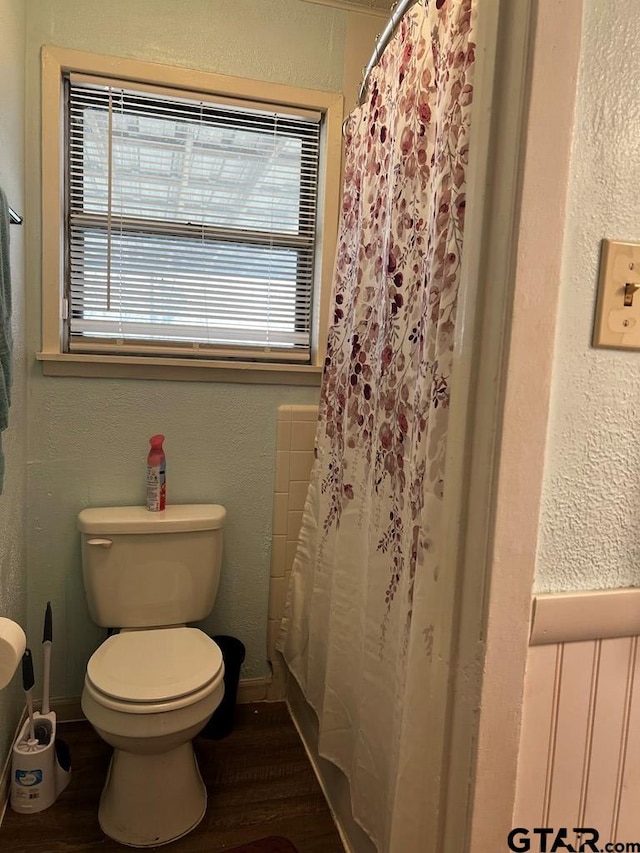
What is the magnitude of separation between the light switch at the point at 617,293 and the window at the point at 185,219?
1409 mm

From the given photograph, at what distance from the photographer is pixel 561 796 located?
2.83ft

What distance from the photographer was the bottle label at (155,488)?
1.95 meters

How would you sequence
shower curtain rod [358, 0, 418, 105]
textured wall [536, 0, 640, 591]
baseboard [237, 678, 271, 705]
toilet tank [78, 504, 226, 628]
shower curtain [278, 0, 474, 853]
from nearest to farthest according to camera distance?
1. textured wall [536, 0, 640, 591]
2. shower curtain [278, 0, 474, 853]
3. shower curtain rod [358, 0, 418, 105]
4. toilet tank [78, 504, 226, 628]
5. baseboard [237, 678, 271, 705]

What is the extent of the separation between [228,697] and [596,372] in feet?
5.74

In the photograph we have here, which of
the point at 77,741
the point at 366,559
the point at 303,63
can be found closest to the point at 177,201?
the point at 303,63

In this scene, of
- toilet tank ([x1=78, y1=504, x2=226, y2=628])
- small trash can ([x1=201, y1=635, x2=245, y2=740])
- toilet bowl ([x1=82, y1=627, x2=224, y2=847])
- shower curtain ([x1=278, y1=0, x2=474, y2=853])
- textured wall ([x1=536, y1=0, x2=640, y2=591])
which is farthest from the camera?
small trash can ([x1=201, y1=635, x2=245, y2=740])

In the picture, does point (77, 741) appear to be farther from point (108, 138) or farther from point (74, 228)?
point (108, 138)

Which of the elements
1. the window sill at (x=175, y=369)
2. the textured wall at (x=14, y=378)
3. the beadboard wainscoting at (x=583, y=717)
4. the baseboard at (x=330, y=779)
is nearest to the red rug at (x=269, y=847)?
the baseboard at (x=330, y=779)

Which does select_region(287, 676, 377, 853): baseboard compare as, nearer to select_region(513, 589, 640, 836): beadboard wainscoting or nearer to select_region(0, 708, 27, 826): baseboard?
select_region(513, 589, 640, 836): beadboard wainscoting

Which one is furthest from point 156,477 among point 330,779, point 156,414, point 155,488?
point 330,779

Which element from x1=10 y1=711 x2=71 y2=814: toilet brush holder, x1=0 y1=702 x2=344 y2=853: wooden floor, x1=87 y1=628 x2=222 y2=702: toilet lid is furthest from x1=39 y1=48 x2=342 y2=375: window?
x1=0 y1=702 x2=344 y2=853: wooden floor

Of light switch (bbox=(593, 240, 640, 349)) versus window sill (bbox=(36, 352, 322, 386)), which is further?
window sill (bbox=(36, 352, 322, 386))

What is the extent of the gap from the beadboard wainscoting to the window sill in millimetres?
1432

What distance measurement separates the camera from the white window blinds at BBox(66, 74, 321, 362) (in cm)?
194
